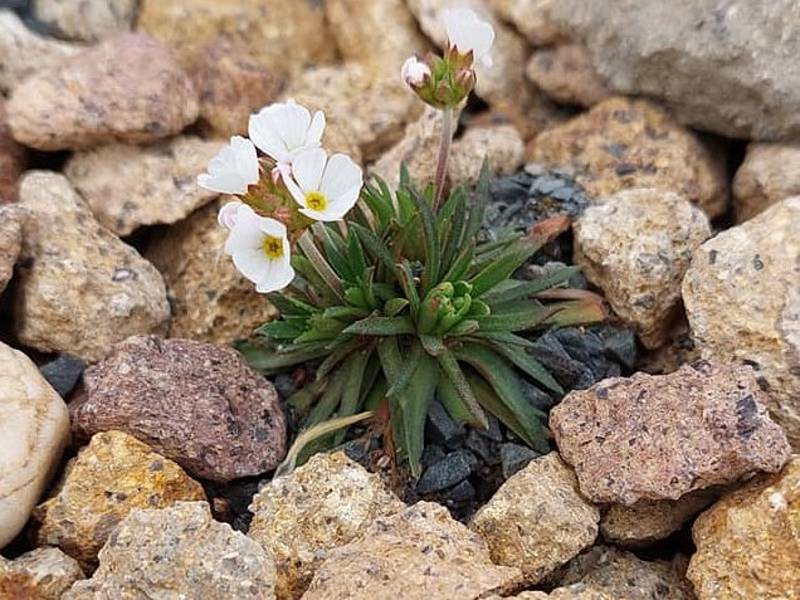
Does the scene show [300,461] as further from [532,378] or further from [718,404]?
[718,404]

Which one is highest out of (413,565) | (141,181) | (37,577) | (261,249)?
(261,249)

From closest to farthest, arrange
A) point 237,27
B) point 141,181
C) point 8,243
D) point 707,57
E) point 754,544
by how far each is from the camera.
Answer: point 754,544 < point 8,243 < point 707,57 < point 141,181 < point 237,27

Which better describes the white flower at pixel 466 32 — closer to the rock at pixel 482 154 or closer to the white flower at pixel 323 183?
the white flower at pixel 323 183

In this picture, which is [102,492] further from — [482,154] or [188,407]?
[482,154]

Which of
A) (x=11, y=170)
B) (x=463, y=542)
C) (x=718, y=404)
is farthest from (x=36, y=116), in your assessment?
(x=718, y=404)

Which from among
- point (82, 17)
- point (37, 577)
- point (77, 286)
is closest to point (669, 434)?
point (37, 577)

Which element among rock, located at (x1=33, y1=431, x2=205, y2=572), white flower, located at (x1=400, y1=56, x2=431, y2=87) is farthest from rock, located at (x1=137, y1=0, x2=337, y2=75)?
rock, located at (x1=33, y1=431, x2=205, y2=572)

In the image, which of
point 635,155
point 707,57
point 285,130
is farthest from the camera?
point 635,155
